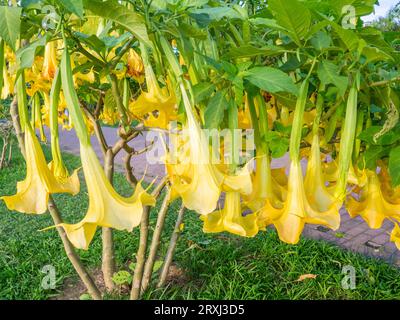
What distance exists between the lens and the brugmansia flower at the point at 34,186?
52 centimetres

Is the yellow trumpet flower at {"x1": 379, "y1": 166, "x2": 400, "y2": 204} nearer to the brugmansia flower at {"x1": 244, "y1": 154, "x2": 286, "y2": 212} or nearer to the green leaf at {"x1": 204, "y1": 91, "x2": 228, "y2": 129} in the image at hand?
the brugmansia flower at {"x1": 244, "y1": 154, "x2": 286, "y2": 212}

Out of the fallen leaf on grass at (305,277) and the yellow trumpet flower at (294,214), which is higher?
the yellow trumpet flower at (294,214)

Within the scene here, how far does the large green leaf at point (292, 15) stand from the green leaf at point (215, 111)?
140mm

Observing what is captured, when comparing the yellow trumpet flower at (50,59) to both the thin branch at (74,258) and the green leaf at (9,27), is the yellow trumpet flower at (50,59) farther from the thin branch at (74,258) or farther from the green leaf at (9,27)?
the thin branch at (74,258)

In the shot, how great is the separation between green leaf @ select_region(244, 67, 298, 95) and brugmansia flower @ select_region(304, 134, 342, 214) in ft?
0.34

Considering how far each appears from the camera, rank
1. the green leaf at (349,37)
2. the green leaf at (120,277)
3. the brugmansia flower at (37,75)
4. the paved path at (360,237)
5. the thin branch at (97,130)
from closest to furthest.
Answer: the green leaf at (349,37), the brugmansia flower at (37,75), the thin branch at (97,130), the green leaf at (120,277), the paved path at (360,237)

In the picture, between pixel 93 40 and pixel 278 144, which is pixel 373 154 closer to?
pixel 278 144

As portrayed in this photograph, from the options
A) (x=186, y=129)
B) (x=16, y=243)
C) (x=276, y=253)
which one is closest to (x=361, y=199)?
(x=186, y=129)

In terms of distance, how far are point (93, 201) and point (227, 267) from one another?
5.98 feet

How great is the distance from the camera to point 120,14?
0.55m

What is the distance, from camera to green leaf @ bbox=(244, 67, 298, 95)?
582 mm

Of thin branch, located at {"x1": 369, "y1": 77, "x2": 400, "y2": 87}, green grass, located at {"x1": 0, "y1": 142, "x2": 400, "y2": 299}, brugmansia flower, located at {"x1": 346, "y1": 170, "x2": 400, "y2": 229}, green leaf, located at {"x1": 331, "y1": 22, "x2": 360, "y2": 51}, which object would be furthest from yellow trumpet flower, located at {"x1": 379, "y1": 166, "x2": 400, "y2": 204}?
green grass, located at {"x1": 0, "y1": 142, "x2": 400, "y2": 299}

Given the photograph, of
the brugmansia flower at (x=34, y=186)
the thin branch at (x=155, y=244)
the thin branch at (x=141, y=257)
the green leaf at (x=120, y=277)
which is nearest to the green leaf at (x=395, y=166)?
the brugmansia flower at (x=34, y=186)
